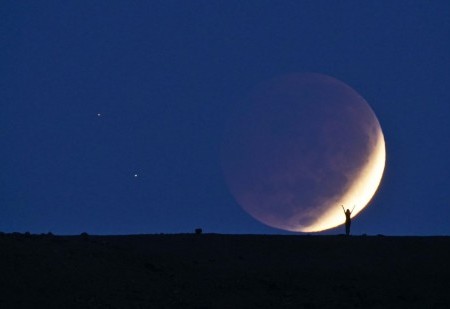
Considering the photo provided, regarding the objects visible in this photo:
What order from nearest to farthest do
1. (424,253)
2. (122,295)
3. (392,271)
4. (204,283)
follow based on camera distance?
(122,295), (204,283), (392,271), (424,253)

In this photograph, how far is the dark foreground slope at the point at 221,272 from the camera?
37.4 metres

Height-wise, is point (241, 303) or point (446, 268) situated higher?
point (446, 268)

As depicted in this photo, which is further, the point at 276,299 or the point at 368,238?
the point at 368,238

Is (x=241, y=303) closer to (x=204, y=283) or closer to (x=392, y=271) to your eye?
(x=204, y=283)

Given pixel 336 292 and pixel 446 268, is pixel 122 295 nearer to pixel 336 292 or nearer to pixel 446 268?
pixel 336 292

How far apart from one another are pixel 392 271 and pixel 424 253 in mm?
3552

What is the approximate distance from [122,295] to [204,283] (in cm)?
422

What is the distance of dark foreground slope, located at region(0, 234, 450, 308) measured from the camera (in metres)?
37.4

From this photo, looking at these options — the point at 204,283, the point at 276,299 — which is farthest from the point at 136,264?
the point at 276,299

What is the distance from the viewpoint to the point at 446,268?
44125 millimetres

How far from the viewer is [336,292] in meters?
40.7

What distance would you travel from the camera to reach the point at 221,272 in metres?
42.3

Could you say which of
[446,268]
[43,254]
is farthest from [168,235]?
[446,268]

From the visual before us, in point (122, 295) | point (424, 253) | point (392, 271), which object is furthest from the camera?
point (424, 253)
